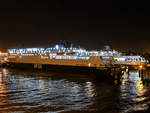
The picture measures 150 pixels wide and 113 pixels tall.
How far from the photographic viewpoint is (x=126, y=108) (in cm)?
1577

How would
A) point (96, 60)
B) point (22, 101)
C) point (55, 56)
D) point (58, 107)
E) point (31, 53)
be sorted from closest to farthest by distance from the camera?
1. point (58, 107)
2. point (22, 101)
3. point (96, 60)
4. point (55, 56)
5. point (31, 53)

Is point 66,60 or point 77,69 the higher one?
point 66,60

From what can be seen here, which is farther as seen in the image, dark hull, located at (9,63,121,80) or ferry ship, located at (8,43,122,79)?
ferry ship, located at (8,43,122,79)

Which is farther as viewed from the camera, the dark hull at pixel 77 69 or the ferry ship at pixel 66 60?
the ferry ship at pixel 66 60

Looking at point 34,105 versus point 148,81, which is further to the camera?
point 148,81

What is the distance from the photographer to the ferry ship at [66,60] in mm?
40875

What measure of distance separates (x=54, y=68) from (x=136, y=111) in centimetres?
3958

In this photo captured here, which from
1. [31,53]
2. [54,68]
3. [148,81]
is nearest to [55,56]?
[54,68]

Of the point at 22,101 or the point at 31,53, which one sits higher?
the point at 31,53

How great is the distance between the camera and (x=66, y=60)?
5425 centimetres

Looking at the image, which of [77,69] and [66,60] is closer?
[77,69]

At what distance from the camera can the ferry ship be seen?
40875 mm

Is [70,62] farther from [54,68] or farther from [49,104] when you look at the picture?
[49,104]

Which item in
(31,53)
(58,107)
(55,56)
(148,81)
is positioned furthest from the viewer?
(31,53)
